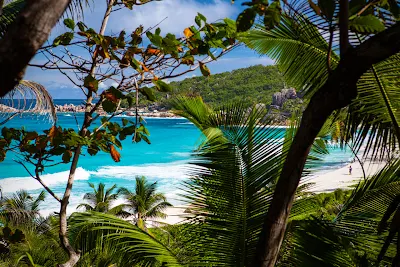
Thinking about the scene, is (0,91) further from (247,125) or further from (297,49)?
(297,49)

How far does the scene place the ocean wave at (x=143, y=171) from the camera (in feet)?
110

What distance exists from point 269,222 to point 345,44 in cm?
63

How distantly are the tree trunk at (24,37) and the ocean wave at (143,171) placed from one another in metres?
31.5

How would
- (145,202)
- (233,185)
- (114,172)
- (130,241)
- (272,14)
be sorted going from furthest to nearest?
(114,172), (145,202), (233,185), (130,241), (272,14)

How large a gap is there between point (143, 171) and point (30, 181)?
9384 millimetres

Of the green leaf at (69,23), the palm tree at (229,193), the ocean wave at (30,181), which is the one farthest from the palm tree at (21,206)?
the ocean wave at (30,181)

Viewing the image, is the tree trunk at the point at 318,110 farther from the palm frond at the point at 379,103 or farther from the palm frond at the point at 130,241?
the palm frond at the point at 379,103

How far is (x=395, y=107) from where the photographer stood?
252cm

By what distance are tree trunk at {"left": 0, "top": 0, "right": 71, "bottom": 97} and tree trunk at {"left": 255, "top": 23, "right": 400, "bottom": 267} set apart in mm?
810

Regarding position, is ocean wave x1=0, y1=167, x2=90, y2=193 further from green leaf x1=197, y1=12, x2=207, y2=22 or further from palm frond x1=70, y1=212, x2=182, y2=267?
green leaf x1=197, y1=12, x2=207, y2=22

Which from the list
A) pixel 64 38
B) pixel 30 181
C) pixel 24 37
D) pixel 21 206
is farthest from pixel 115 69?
pixel 30 181

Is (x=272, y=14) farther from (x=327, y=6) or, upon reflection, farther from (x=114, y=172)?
(x=114, y=172)

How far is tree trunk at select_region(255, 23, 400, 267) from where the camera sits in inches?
44.9

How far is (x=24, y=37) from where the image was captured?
71cm
